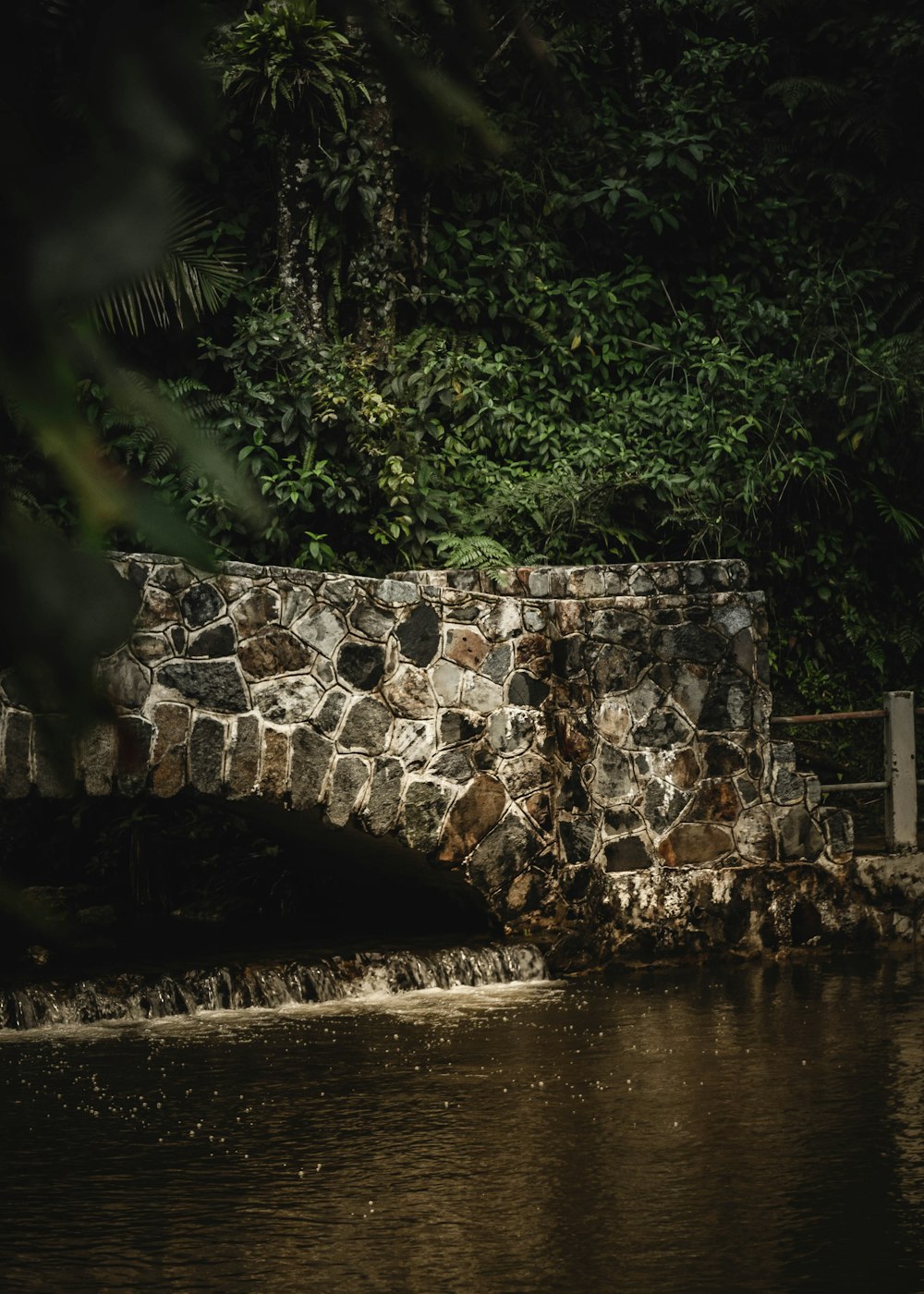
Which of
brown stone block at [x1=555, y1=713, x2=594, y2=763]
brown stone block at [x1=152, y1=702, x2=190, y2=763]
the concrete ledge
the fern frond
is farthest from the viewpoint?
the fern frond

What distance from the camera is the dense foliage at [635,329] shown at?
1224 centimetres

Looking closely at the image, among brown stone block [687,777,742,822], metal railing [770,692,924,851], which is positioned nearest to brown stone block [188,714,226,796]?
brown stone block [687,777,742,822]

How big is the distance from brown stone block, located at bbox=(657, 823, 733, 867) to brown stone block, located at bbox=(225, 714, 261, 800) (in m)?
2.34

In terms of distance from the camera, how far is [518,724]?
30.4 ft

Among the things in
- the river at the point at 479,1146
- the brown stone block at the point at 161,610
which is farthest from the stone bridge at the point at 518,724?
the river at the point at 479,1146

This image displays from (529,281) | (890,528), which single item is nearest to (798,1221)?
(890,528)

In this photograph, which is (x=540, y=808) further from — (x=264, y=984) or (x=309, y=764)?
(x=264, y=984)

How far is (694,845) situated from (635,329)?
18.6 ft

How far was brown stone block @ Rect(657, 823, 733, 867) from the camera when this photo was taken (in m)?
9.34

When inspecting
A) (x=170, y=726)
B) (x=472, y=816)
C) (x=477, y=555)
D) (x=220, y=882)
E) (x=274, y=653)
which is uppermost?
(x=477, y=555)

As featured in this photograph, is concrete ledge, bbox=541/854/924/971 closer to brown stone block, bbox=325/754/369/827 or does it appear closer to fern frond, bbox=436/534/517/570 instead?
brown stone block, bbox=325/754/369/827

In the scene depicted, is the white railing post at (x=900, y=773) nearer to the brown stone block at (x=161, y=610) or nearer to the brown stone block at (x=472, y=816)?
the brown stone block at (x=472, y=816)

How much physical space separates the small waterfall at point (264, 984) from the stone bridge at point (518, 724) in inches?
15.8

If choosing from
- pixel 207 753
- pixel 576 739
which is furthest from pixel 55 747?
pixel 576 739
